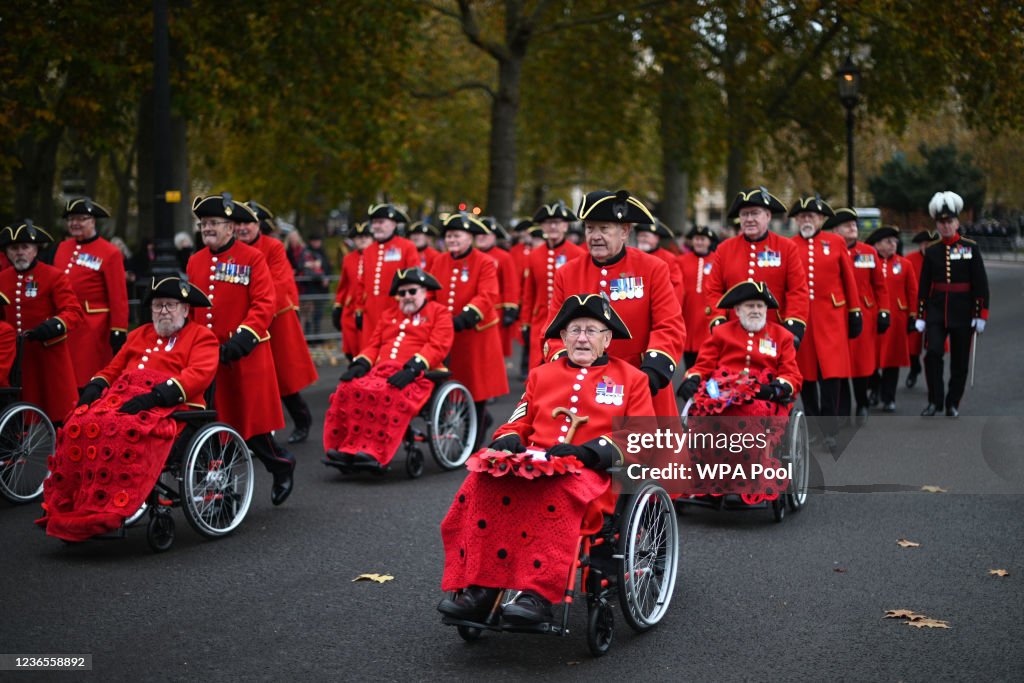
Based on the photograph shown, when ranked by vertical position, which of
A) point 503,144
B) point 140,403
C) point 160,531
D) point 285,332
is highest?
point 503,144

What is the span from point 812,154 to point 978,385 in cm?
1736

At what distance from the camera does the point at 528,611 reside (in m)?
5.81

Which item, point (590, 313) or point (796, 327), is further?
point (796, 327)

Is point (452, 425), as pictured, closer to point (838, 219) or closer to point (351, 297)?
point (351, 297)

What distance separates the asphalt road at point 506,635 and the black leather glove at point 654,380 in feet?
3.67

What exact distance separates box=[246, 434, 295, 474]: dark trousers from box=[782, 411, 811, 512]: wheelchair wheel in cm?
350

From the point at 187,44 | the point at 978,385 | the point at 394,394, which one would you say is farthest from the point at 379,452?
the point at 187,44

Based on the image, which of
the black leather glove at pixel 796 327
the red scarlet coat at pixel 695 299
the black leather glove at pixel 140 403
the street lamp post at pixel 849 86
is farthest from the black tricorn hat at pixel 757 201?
the street lamp post at pixel 849 86

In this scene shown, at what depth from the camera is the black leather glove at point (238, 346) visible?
29.9ft

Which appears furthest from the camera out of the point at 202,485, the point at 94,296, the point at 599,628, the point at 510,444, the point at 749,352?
the point at 94,296

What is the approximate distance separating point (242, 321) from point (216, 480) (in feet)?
6.05

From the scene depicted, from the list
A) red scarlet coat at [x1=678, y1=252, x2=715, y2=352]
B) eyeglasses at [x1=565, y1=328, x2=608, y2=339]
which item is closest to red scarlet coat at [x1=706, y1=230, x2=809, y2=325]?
eyeglasses at [x1=565, y1=328, x2=608, y2=339]

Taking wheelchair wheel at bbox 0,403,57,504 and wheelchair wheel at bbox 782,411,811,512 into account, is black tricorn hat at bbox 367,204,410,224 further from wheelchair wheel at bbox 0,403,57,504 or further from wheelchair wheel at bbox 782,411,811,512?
wheelchair wheel at bbox 782,411,811,512

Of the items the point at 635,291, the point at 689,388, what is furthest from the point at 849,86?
the point at 635,291
